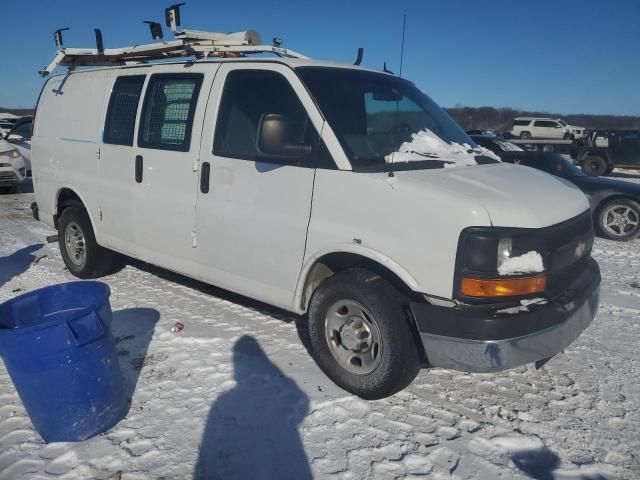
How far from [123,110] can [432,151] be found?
9.99 feet

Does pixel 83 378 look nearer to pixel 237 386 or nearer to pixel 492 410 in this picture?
pixel 237 386

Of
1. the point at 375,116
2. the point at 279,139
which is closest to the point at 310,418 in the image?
the point at 279,139

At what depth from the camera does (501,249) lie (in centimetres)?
272

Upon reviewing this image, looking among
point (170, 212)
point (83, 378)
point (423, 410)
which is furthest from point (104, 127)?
point (423, 410)

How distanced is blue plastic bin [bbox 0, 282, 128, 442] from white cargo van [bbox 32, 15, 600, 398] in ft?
4.03

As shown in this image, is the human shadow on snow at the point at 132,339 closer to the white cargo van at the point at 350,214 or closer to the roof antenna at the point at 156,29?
the white cargo van at the point at 350,214

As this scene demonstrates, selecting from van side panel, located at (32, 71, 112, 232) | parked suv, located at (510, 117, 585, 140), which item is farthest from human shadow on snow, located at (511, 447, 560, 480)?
parked suv, located at (510, 117, 585, 140)

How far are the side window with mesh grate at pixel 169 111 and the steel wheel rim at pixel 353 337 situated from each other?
1.92 meters

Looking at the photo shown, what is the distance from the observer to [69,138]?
17.4 feet

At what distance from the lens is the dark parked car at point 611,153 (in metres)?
18.3

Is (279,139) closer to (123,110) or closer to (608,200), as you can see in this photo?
Result: (123,110)

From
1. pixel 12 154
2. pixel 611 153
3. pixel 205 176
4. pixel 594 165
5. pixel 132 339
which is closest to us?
pixel 205 176

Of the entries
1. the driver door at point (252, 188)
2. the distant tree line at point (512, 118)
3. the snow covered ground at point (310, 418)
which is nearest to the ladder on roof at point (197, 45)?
the driver door at point (252, 188)

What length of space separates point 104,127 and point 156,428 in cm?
320
